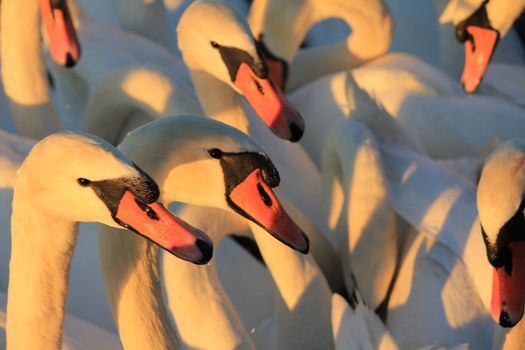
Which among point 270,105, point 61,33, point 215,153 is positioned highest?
point 215,153

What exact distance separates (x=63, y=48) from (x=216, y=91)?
828 millimetres

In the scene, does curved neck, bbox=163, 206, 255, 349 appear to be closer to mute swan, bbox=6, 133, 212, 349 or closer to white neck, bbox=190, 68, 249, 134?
white neck, bbox=190, 68, 249, 134

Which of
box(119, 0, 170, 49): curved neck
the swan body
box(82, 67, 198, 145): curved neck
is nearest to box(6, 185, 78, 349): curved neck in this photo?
box(82, 67, 198, 145): curved neck

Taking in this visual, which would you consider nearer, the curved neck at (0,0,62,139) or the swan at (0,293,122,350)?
the swan at (0,293,122,350)

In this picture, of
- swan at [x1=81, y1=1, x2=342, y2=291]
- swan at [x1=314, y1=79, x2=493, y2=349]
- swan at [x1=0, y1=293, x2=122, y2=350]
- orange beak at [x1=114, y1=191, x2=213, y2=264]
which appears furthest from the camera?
swan at [x1=314, y1=79, x2=493, y2=349]

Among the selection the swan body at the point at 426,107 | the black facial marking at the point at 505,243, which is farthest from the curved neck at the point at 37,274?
the swan body at the point at 426,107

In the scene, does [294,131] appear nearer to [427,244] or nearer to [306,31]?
[427,244]

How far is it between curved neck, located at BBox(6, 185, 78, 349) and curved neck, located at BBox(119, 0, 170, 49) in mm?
3729

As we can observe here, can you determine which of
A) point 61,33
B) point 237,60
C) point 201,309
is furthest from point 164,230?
point 61,33

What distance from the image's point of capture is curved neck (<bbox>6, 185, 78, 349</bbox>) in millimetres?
4121

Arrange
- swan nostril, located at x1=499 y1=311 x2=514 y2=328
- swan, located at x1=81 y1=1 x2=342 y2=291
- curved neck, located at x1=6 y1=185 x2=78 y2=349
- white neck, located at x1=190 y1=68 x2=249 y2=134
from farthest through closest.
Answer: white neck, located at x1=190 y1=68 x2=249 y2=134 < swan, located at x1=81 y1=1 x2=342 y2=291 < swan nostril, located at x1=499 y1=311 x2=514 y2=328 < curved neck, located at x1=6 y1=185 x2=78 y2=349

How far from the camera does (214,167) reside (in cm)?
457

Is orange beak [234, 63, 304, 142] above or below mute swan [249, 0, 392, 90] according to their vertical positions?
above

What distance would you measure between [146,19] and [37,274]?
12.8 feet
